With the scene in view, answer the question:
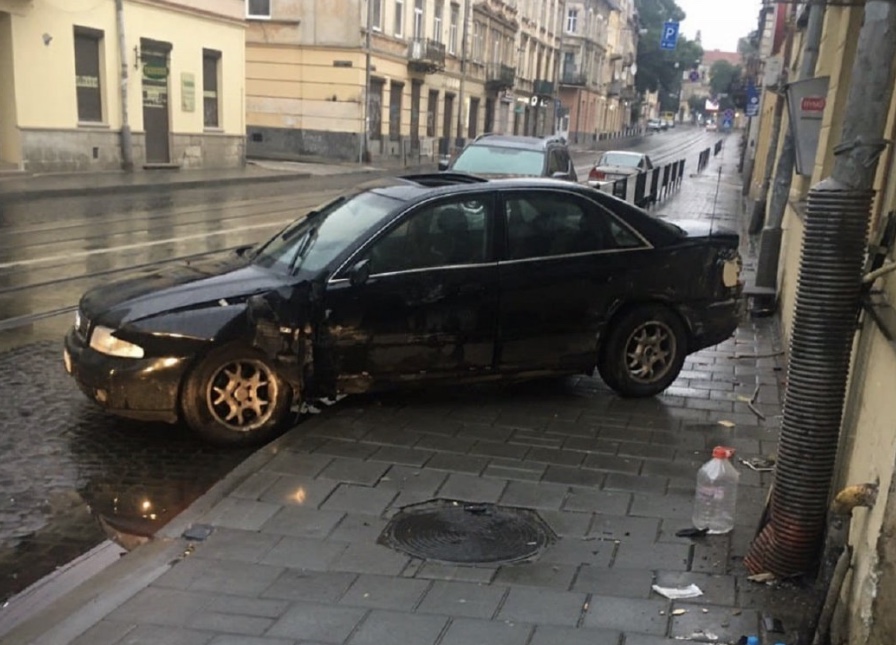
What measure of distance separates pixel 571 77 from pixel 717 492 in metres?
76.4

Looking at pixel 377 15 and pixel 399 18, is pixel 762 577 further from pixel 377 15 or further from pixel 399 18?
pixel 399 18

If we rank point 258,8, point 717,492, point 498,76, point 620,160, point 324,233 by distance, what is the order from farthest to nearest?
point 498,76, point 258,8, point 620,160, point 324,233, point 717,492

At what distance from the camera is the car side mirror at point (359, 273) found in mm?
5871

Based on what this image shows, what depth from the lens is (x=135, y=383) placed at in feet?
17.7

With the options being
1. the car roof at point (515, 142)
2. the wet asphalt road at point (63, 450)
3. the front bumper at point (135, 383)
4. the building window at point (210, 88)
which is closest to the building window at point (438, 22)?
the building window at point (210, 88)

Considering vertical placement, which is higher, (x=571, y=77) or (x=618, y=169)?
(x=571, y=77)

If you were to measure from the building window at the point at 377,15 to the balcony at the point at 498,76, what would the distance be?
16807 mm

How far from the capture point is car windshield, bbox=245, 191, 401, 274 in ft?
20.0

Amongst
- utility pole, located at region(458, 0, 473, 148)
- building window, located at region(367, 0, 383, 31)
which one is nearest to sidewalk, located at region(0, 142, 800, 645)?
building window, located at region(367, 0, 383, 31)

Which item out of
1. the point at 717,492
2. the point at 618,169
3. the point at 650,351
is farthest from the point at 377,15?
the point at 717,492

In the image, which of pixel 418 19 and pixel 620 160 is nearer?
pixel 620 160

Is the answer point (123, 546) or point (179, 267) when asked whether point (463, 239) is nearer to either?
point (179, 267)

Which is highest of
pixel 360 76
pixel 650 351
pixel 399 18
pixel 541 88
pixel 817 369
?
pixel 399 18

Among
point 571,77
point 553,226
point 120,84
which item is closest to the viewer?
point 553,226
